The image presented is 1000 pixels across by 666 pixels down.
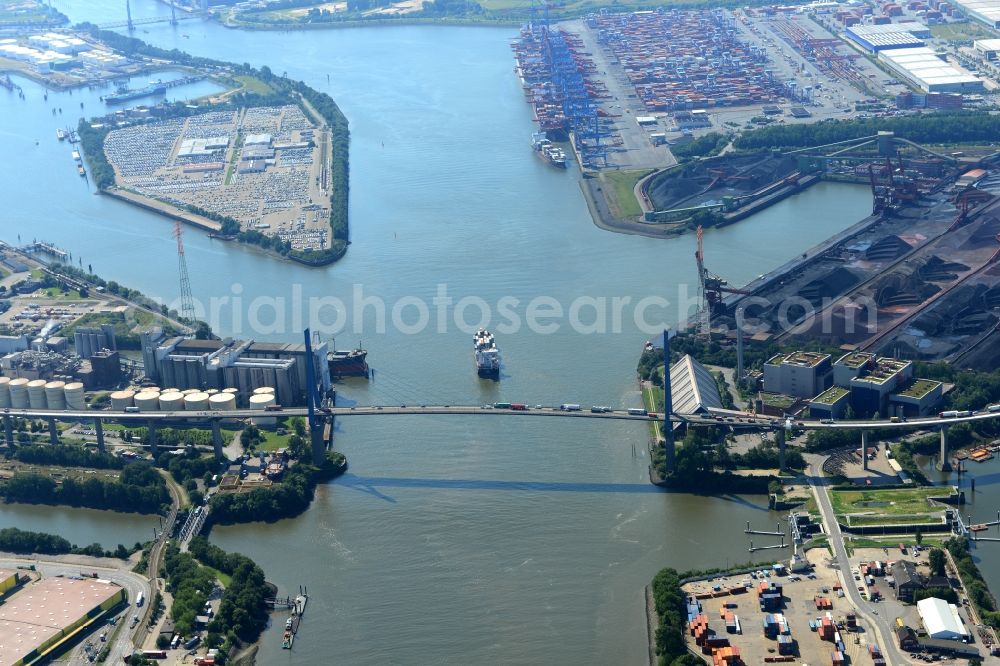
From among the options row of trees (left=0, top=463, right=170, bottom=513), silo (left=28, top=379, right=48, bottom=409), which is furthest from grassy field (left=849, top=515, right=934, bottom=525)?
silo (left=28, top=379, right=48, bottom=409)

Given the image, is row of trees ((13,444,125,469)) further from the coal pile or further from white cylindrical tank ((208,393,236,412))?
the coal pile

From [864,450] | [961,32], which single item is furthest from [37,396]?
[961,32]

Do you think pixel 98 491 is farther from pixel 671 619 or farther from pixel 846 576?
pixel 846 576

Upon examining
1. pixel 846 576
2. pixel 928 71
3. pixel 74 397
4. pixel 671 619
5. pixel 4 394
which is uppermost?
pixel 928 71

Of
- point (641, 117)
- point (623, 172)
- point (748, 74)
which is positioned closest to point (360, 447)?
point (623, 172)

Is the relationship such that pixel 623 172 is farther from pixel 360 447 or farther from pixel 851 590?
pixel 851 590
